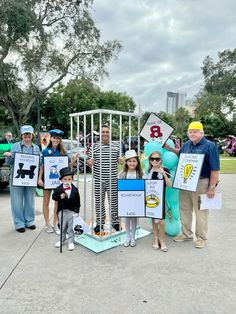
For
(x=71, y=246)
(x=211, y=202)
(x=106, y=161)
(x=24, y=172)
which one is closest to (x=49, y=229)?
(x=71, y=246)

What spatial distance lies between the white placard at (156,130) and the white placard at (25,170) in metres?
1.96

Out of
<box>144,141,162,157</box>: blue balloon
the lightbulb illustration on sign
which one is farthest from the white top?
the lightbulb illustration on sign

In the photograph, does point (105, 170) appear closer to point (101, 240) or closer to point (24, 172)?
point (101, 240)

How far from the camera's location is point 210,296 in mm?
2955

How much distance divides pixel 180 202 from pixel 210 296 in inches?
68.9

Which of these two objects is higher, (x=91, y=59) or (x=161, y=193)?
(x=91, y=59)

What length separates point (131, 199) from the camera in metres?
4.22

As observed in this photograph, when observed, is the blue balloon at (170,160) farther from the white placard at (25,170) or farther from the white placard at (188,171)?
the white placard at (25,170)

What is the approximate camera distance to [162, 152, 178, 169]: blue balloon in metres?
4.61

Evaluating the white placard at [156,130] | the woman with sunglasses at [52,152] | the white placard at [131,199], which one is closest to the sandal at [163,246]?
Answer: the white placard at [131,199]

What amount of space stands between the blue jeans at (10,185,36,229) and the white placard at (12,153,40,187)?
196 mm

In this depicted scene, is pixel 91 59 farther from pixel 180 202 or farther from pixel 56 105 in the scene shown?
pixel 180 202

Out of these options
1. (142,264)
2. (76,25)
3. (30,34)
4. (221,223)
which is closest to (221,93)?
(76,25)

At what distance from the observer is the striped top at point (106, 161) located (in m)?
4.44
